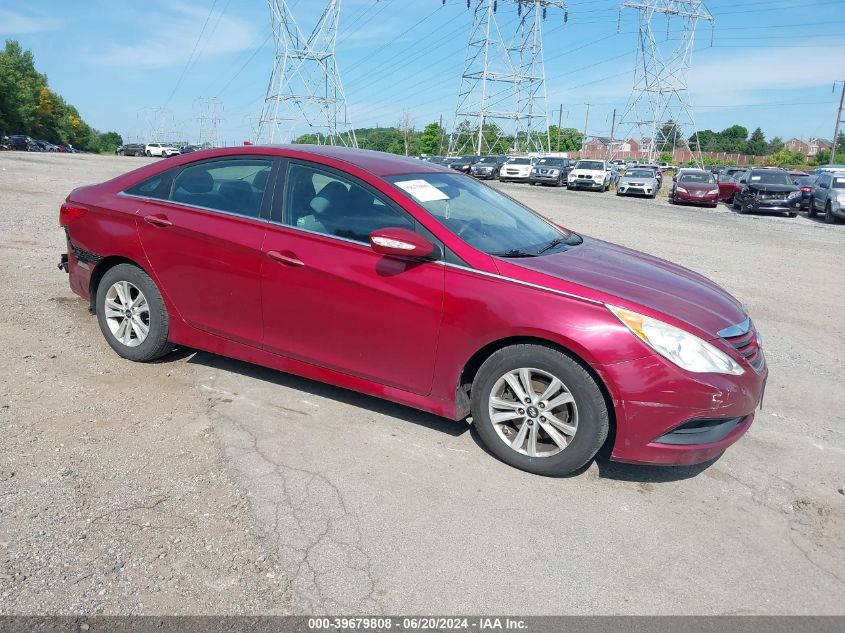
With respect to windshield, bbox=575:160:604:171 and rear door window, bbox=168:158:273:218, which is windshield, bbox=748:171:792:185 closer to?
windshield, bbox=575:160:604:171

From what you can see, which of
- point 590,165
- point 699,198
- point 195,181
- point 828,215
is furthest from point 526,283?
point 590,165

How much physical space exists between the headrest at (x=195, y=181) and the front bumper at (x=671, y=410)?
9.93ft

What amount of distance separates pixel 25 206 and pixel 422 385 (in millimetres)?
13073

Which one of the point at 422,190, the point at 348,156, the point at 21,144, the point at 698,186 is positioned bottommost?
the point at 21,144

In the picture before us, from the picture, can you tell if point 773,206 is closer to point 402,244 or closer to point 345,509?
point 402,244

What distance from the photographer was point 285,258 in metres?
4.29

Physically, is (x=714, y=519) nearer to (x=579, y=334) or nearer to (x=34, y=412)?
→ (x=579, y=334)

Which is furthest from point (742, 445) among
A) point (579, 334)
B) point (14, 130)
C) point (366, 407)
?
point (14, 130)

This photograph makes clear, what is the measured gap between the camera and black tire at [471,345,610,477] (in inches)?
141

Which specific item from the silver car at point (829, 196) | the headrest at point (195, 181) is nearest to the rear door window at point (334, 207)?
the headrest at point (195, 181)

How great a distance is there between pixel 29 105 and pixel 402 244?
92859 millimetres

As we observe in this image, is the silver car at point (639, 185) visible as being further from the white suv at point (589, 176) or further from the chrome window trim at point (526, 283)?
the chrome window trim at point (526, 283)

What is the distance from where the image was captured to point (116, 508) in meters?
3.26

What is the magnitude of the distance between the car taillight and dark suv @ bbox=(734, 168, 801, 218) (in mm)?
25235
